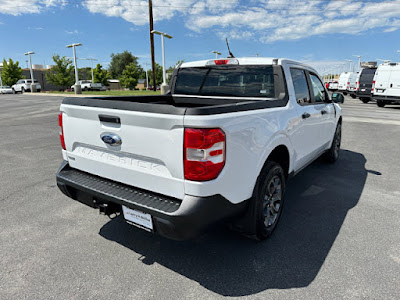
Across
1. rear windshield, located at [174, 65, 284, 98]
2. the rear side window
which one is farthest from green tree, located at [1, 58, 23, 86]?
the rear side window

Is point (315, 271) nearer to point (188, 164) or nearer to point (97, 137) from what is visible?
point (188, 164)

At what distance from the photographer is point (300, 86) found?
3680mm

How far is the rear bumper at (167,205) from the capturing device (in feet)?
6.77

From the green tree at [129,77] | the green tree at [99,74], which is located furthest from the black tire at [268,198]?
the green tree at [99,74]

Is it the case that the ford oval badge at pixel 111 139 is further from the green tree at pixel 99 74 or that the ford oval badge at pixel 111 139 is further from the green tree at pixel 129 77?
the green tree at pixel 99 74

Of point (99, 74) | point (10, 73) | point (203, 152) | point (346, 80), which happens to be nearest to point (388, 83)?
point (346, 80)

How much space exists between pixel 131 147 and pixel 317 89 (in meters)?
3.22

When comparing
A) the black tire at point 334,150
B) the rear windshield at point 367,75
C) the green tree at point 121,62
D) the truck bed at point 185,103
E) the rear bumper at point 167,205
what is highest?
the green tree at point 121,62

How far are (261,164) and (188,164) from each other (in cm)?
81

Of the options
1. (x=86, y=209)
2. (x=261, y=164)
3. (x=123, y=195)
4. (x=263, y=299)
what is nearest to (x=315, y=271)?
(x=263, y=299)

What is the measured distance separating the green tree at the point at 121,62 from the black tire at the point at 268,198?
80476 millimetres

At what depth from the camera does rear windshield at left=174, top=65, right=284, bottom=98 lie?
336cm

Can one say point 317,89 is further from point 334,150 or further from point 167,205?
point 167,205

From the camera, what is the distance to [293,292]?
2.25 m
